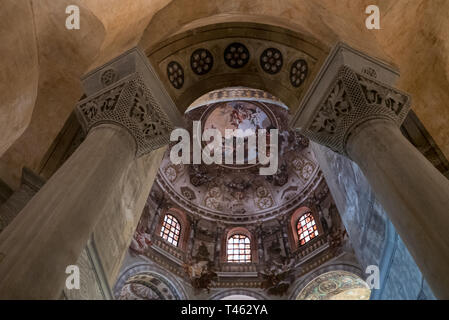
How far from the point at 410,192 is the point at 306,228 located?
1359cm

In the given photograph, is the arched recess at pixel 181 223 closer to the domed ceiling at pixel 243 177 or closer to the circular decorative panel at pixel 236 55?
the domed ceiling at pixel 243 177

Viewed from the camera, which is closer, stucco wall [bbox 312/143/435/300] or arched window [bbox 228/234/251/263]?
stucco wall [bbox 312/143/435/300]

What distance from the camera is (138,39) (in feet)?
16.5

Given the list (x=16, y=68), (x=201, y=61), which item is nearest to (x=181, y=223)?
(x=201, y=61)

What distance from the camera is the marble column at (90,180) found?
2.58 metres

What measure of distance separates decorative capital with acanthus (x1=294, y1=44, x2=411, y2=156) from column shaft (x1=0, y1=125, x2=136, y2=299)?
275cm

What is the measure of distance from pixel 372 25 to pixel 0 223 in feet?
21.8

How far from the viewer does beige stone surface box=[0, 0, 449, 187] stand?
532cm

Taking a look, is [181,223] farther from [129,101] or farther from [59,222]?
[59,222]

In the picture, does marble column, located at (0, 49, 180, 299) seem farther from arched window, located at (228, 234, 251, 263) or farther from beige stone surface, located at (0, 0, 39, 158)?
arched window, located at (228, 234, 251, 263)

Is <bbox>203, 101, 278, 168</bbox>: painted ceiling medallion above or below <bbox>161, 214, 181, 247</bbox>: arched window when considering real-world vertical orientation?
above

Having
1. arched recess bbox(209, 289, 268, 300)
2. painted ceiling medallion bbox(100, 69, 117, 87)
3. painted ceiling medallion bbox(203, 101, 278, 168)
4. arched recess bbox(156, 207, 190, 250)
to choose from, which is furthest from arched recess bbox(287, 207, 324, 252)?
painted ceiling medallion bbox(100, 69, 117, 87)

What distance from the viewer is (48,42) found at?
21.2 ft
